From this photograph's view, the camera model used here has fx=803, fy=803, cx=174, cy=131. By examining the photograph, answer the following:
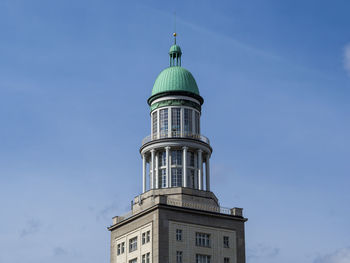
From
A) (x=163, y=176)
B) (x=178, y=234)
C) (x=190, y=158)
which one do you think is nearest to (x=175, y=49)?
(x=190, y=158)

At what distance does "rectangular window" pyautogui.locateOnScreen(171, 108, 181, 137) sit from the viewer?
103438 millimetres

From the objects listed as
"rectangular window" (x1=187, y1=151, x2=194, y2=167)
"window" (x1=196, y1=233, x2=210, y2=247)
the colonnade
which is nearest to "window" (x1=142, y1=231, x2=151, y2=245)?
"window" (x1=196, y1=233, x2=210, y2=247)

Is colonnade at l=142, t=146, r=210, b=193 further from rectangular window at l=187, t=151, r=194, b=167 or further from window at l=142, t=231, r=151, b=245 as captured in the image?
window at l=142, t=231, r=151, b=245

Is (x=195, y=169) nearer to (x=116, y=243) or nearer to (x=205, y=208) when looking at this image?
(x=205, y=208)

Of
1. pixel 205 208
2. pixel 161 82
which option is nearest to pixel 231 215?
pixel 205 208

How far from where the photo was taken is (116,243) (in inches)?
4060

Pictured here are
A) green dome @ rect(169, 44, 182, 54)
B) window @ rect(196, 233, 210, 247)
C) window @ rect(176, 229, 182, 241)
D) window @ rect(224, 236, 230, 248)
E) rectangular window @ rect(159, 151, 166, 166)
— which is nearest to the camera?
window @ rect(176, 229, 182, 241)

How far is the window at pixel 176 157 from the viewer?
337ft

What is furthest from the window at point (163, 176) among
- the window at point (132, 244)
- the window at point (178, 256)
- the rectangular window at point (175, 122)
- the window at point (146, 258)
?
the window at point (178, 256)

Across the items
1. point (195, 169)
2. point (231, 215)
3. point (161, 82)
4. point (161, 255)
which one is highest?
point (161, 82)

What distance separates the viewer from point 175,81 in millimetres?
105875

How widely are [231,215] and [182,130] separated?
41.7 feet

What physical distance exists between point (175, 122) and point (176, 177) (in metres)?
7.46

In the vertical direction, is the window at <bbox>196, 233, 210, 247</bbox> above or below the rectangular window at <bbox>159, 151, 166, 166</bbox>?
below
